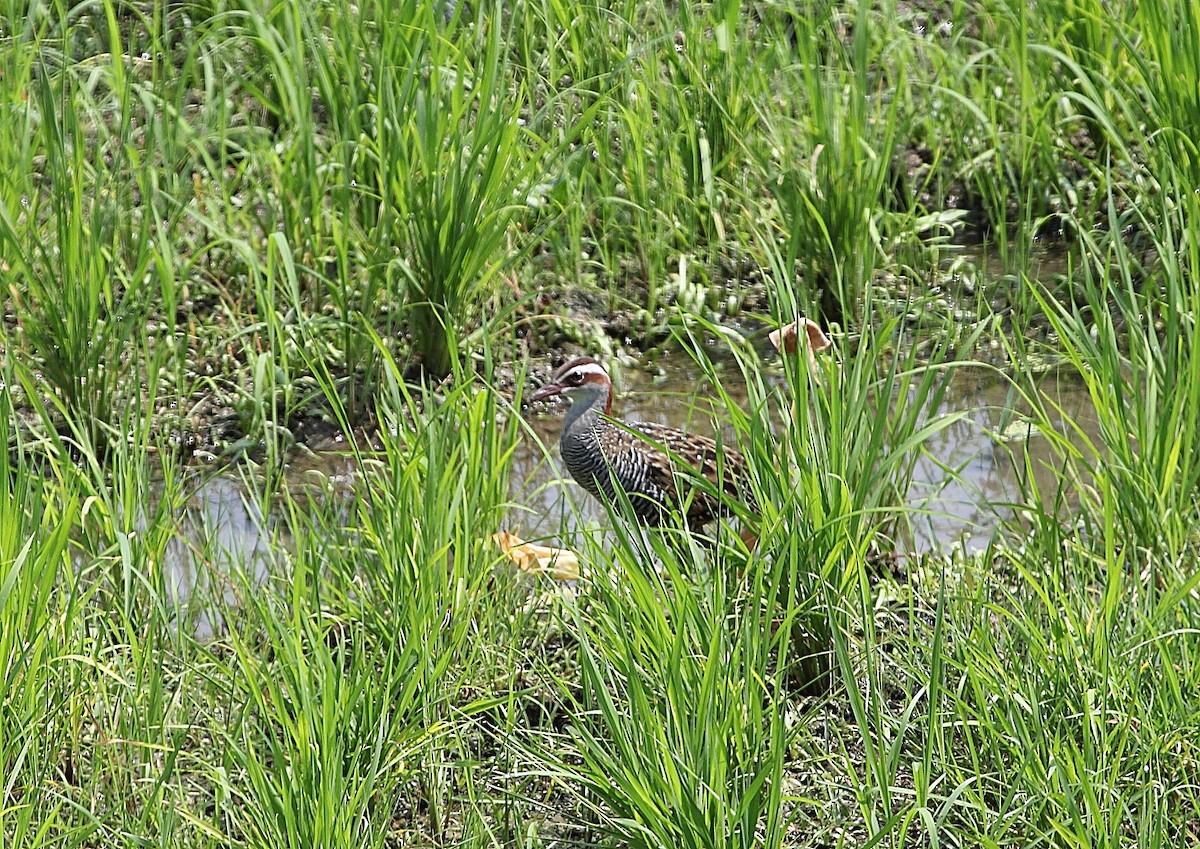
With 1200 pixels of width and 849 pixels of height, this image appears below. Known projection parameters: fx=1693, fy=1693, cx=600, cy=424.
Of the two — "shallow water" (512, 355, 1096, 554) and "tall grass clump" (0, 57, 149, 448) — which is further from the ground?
"tall grass clump" (0, 57, 149, 448)

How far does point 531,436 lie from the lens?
173 inches

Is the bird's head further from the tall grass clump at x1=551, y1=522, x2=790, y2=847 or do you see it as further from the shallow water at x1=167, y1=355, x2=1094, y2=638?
the tall grass clump at x1=551, y1=522, x2=790, y2=847

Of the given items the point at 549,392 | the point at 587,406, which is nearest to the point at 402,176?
the point at 549,392

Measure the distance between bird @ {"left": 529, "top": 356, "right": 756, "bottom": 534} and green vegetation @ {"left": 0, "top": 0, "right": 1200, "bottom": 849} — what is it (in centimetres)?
24

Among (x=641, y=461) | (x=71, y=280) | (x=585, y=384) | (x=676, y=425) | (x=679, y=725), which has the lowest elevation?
(x=676, y=425)

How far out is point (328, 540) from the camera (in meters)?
3.51

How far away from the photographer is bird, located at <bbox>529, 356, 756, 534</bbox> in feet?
13.8

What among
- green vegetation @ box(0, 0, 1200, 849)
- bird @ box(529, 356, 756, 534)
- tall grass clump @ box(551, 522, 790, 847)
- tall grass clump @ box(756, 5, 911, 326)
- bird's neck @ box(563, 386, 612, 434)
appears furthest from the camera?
tall grass clump @ box(756, 5, 911, 326)

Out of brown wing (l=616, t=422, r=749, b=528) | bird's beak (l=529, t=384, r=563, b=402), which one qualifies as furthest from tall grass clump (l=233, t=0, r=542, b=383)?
brown wing (l=616, t=422, r=749, b=528)

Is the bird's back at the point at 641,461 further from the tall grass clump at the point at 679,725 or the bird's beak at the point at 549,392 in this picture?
the tall grass clump at the point at 679,725

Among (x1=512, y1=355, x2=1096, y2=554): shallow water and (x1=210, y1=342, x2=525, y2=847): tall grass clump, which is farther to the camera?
(x1=512, y1=355, x2=1096, y2=554): shallow water

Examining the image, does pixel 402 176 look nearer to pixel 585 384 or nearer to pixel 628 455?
pixel 585 384

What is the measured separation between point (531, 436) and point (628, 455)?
0.28 metres

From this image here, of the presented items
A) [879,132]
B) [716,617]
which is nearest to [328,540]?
[716,617]
